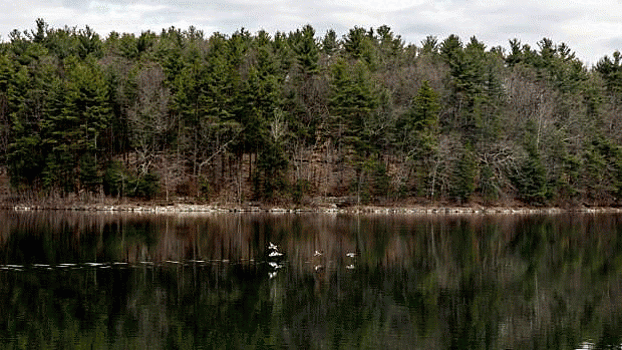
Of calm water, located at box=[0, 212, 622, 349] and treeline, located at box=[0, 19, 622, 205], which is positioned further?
treeline, located at box=[0, 19, 622, 205]

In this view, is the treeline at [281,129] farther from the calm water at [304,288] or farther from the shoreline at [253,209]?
the calm water at [304,288]

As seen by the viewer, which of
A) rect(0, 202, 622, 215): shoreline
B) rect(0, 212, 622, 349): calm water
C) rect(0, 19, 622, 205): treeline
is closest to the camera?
rect(0, 212, 622, 349): calm water

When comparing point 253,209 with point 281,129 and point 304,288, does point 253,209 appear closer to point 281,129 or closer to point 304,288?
point 281,129

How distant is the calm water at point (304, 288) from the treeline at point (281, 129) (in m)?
20.4

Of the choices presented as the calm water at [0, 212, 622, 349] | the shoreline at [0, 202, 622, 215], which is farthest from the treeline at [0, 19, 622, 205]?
the calm water at [0, 212, 622, 349]

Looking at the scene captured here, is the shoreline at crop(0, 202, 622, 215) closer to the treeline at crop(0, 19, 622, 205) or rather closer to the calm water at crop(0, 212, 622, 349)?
the treeline at crop(0, 19, 622, 205)

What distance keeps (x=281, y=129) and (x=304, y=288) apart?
4414cm

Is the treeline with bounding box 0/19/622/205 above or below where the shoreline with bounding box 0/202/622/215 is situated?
above

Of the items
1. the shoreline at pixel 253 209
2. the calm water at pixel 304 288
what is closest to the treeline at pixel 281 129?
the shoreline at pixel 253 209

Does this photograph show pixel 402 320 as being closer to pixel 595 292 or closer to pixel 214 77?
pixel 595 292

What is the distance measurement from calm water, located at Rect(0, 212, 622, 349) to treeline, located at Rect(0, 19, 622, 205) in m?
20.4

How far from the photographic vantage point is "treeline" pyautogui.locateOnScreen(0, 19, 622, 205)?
228ft

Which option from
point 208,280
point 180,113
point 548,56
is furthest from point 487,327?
point 548,56

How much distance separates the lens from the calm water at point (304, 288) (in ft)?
68.1
